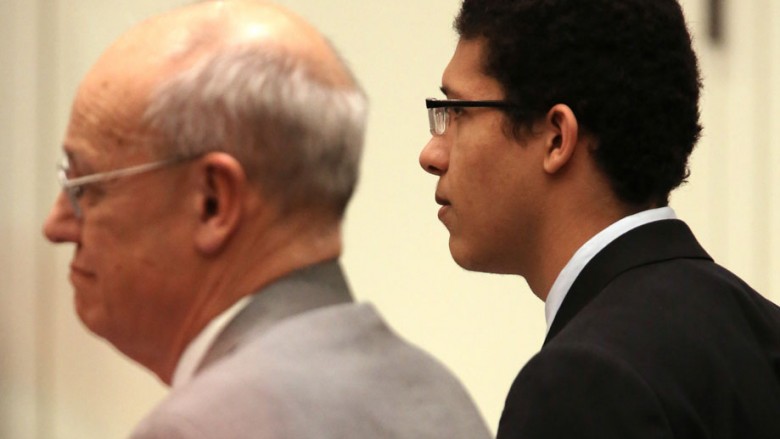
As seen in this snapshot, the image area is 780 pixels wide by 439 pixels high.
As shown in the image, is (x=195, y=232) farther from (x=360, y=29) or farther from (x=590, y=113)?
(x=360, y=29)

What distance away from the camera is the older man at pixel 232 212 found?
1.11 metres

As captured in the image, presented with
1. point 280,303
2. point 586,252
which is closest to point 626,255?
point 586,252

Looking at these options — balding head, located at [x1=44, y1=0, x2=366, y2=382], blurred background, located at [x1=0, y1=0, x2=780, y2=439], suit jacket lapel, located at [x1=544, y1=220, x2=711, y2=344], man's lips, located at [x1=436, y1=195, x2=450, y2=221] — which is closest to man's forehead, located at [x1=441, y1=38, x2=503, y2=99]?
man's lips, located at [x1=436, y1=195, x2=450, y2=221]

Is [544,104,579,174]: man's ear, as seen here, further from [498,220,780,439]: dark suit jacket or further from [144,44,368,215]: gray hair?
[144,44,368,215]: gray hair

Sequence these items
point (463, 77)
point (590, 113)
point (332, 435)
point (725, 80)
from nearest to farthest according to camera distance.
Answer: point (332, 435) → point (590, 113) → point (463, 77) → point (725, 80)

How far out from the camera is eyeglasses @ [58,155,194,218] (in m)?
1.13

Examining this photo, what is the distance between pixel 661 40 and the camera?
1604mm

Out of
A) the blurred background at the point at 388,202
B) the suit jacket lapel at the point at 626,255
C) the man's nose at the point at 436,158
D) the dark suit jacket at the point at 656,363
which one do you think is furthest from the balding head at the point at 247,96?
the blurred background at the point at 388,202

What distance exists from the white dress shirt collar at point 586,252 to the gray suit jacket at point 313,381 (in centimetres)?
34

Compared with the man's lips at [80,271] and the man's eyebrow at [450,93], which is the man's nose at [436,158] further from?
the man's lips at [80,271]

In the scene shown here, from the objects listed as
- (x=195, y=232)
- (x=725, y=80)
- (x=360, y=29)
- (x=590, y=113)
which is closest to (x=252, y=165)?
(x=195, y=232)

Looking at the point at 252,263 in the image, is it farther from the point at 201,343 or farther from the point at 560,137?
the point at 560,137

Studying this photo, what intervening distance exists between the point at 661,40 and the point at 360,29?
65.0 inches

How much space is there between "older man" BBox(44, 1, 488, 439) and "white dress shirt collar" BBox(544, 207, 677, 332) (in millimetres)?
390
